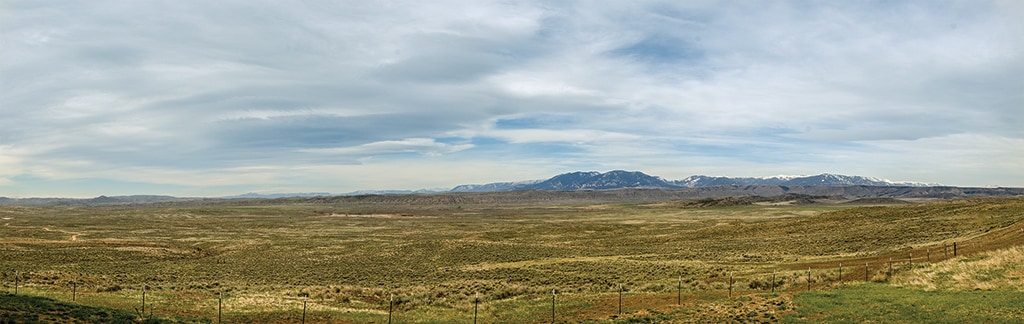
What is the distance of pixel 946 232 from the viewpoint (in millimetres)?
49000

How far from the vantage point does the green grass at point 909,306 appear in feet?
61.4

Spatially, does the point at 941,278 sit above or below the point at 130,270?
above

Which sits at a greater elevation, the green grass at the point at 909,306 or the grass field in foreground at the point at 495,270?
the green grass at the point at 909,306

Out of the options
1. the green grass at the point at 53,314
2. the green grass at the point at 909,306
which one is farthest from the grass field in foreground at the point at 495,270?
the green grass at the point at 53,314

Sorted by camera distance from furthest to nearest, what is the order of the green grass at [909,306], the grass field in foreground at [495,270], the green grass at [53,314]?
1. the grass field in foreground at [495,270]
2. the green grass at [909,306]
3. the green grass at [53,314]

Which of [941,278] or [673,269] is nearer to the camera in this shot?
[941,278]

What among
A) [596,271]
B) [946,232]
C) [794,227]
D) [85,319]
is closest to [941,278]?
[596,271]

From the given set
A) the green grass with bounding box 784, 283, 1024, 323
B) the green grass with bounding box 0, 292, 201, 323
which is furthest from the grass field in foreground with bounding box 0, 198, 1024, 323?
the green grass with bounding box 0, 292, 201, 323

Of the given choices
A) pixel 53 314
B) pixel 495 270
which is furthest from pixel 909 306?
pixel 53 314

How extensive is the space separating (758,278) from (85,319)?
106ft

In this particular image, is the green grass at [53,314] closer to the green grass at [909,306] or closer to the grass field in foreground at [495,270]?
the grass field in foreground at [495,270]

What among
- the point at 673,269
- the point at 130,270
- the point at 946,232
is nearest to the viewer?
the point at 673,269

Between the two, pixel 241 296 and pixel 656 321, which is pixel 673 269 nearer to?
pixel 656 321

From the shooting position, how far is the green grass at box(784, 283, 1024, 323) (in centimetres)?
1872
